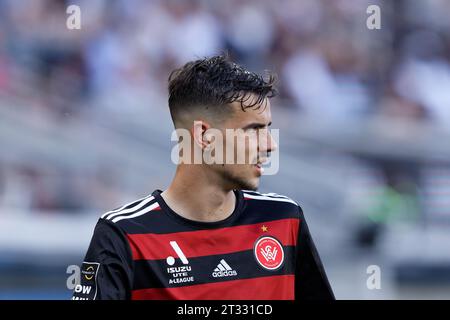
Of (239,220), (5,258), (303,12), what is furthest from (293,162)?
(239,220)

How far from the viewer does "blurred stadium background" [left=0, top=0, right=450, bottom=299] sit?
7035 mm

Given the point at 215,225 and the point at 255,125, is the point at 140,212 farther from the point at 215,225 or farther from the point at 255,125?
the point at 255,125

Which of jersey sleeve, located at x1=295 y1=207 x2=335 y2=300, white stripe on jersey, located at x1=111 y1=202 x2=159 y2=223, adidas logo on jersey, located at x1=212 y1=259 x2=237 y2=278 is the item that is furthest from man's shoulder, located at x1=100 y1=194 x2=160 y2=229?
jersey sleeve, located at x1=295 y1=207 x2=335 y2=300

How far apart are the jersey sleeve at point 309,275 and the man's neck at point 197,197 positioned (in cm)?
29

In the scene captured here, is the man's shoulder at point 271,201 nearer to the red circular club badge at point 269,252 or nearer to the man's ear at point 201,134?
the red circular club badge at point 269,252

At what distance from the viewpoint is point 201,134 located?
2.92 m

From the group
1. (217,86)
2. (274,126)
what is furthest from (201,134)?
(274,126)

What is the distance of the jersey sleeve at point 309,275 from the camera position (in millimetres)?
2889

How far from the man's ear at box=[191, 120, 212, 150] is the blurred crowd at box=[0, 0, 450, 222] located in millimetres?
4278

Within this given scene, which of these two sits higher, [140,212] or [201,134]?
[201,134]

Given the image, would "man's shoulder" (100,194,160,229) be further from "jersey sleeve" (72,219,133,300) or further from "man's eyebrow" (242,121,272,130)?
"man's eyebrow" (242,121,272,130)

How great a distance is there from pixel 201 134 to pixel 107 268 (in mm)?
624

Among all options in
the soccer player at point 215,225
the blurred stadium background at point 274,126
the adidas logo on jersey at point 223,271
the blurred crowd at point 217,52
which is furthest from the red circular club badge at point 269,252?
the blurred crowd at point 217,52
